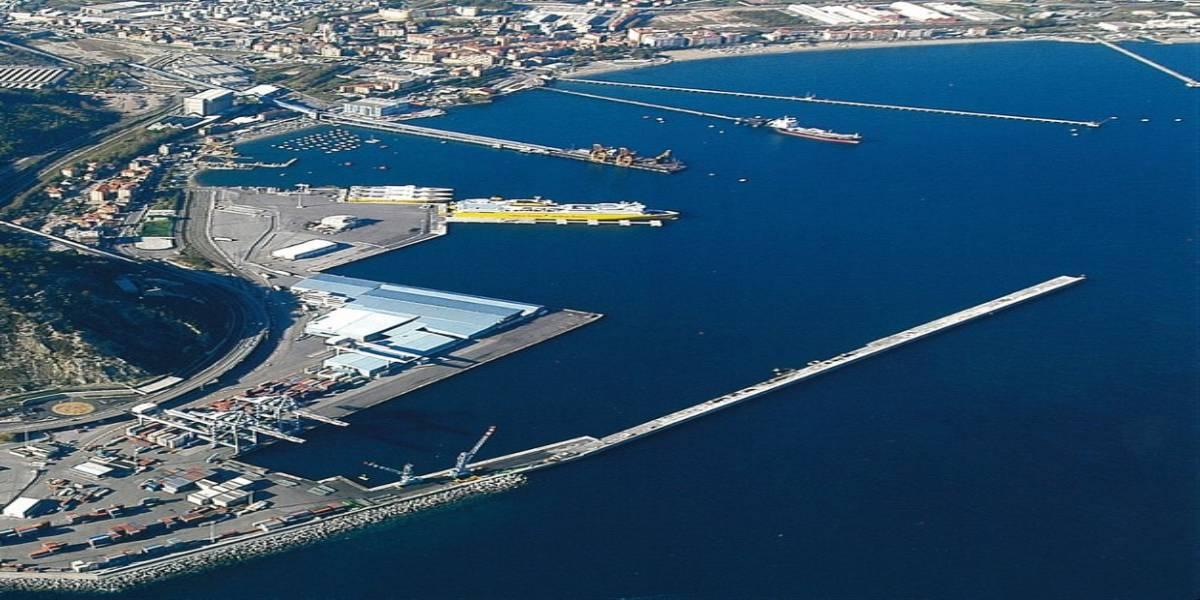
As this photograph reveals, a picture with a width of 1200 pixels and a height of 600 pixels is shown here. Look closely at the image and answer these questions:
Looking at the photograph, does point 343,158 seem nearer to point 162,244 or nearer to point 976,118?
point 162,244

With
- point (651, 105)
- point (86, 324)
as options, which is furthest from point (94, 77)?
point (86, 324)

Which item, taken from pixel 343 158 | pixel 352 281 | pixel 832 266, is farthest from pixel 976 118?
pixel 352 281

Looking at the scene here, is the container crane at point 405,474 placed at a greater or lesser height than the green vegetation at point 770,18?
lesser

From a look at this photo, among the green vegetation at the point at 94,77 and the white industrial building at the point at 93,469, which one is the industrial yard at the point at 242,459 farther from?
the green vegetation at the point at 94,77

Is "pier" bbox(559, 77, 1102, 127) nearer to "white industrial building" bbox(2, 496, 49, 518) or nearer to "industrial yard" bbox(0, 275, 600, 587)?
"industrial yard" bbox(0, 275, 600, 587)

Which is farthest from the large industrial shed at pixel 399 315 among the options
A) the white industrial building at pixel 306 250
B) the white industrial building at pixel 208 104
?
the white industrial building at pixel 208 104

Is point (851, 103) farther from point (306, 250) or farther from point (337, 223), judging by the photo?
point (306, 250)
